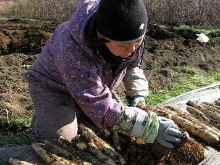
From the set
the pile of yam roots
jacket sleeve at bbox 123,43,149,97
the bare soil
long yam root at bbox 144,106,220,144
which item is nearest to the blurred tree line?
the bare soil

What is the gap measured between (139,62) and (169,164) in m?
0.92

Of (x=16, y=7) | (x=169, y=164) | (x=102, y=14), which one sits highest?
(x=102, y=14)

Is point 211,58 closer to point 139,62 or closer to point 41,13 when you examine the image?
point 139,62

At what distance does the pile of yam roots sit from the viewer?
2877mm

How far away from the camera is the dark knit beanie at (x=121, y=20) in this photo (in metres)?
2.62

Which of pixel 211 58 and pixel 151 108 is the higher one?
pixel 151 108

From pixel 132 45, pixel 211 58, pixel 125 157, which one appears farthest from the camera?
pixel 211 58

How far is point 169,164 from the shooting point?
126 inches

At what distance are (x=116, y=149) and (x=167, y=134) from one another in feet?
1.45

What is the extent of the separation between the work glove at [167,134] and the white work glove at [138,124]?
7 cm

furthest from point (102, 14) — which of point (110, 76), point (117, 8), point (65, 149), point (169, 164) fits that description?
point (169, 164)

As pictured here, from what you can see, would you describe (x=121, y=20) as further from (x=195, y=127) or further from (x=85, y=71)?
(x=195, y=127)

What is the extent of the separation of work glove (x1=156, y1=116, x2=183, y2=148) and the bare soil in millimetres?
273

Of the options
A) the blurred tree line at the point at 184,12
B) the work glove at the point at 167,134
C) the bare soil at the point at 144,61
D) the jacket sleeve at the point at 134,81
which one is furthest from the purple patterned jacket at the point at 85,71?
the blurred tree line at the point at 184,12
